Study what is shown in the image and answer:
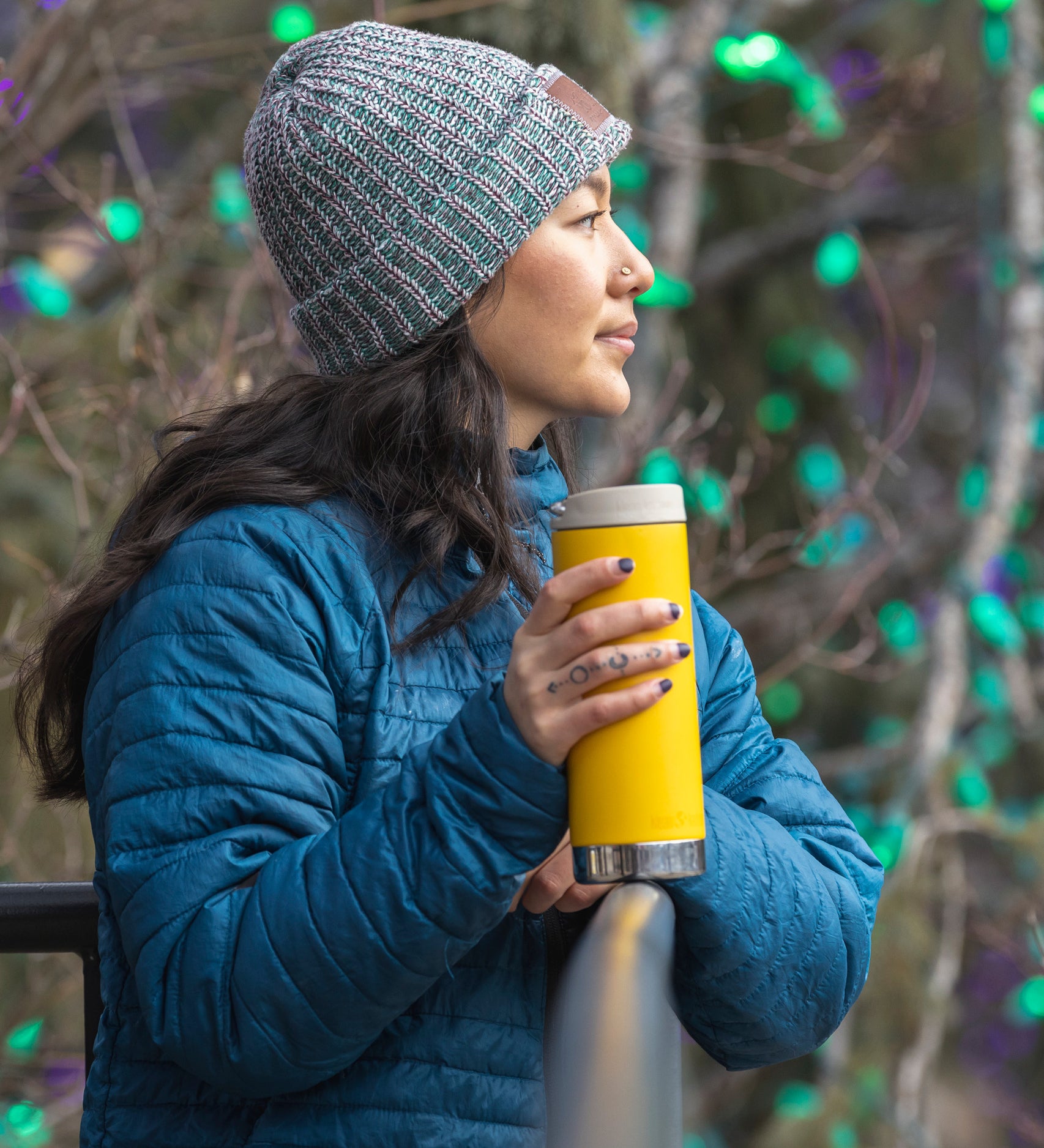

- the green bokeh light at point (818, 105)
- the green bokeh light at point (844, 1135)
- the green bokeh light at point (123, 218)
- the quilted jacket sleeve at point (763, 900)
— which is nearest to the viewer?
the quilted jacket sleeve at point (763, 900)

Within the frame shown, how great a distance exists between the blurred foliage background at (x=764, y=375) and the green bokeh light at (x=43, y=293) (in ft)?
0.05

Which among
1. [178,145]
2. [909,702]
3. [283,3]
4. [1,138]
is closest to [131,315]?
[1,138]

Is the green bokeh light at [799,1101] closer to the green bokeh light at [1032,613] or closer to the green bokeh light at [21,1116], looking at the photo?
the green bokeh light at [1032,613]

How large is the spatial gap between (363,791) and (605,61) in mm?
1902

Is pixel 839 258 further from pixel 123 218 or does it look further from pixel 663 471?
pixel 123 218

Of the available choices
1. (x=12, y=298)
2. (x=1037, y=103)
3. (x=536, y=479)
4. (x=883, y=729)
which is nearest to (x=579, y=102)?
(x=536, y=479)

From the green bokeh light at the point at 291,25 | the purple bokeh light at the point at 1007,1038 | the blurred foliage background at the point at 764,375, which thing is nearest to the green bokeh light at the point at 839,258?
the blurred foliage background at the point at 764,375

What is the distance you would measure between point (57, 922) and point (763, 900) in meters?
0.67

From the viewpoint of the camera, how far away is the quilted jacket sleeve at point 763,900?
41.7 inches

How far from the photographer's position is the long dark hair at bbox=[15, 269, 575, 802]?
4.02 ft

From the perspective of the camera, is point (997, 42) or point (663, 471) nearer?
point (663, 471)

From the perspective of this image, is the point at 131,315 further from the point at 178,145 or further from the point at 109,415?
the point at 178,145

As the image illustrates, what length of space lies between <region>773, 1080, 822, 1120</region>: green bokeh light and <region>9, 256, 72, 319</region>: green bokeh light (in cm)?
264

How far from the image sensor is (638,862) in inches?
33.5
